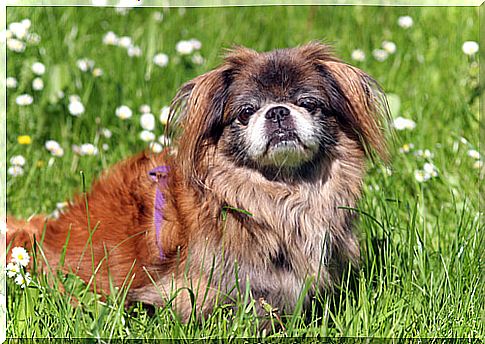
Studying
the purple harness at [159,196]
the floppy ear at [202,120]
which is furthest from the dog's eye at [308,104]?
the purple harness at [159,196]

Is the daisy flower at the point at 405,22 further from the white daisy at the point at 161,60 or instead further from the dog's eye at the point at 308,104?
the dog's eye at the point at 308,104

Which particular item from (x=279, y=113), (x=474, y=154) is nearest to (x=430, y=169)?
(x=474, y=154)

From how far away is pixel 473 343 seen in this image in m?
2.33

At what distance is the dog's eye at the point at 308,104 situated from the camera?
2343 millimetres

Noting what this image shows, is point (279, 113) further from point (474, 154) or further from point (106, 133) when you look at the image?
point (106, 133)

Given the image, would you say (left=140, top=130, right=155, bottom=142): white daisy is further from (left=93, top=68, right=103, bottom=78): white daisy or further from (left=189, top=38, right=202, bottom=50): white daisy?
(left=189, top=38, right=202, bottom=50): white daisy

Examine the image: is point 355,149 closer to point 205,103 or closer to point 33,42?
point 205,103

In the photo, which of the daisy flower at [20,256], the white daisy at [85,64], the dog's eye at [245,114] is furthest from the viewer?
the white daisy at [85,64]

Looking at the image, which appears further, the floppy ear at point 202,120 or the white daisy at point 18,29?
the white daisy at point 18,29

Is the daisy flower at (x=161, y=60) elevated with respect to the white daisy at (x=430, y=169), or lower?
elevated

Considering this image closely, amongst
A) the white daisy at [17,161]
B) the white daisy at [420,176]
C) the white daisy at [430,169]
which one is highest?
the white daisy at [430,169]

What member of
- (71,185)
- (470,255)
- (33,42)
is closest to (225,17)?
(33,42)

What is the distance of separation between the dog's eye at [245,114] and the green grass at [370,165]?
1.62ft

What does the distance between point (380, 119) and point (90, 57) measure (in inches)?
72.4
